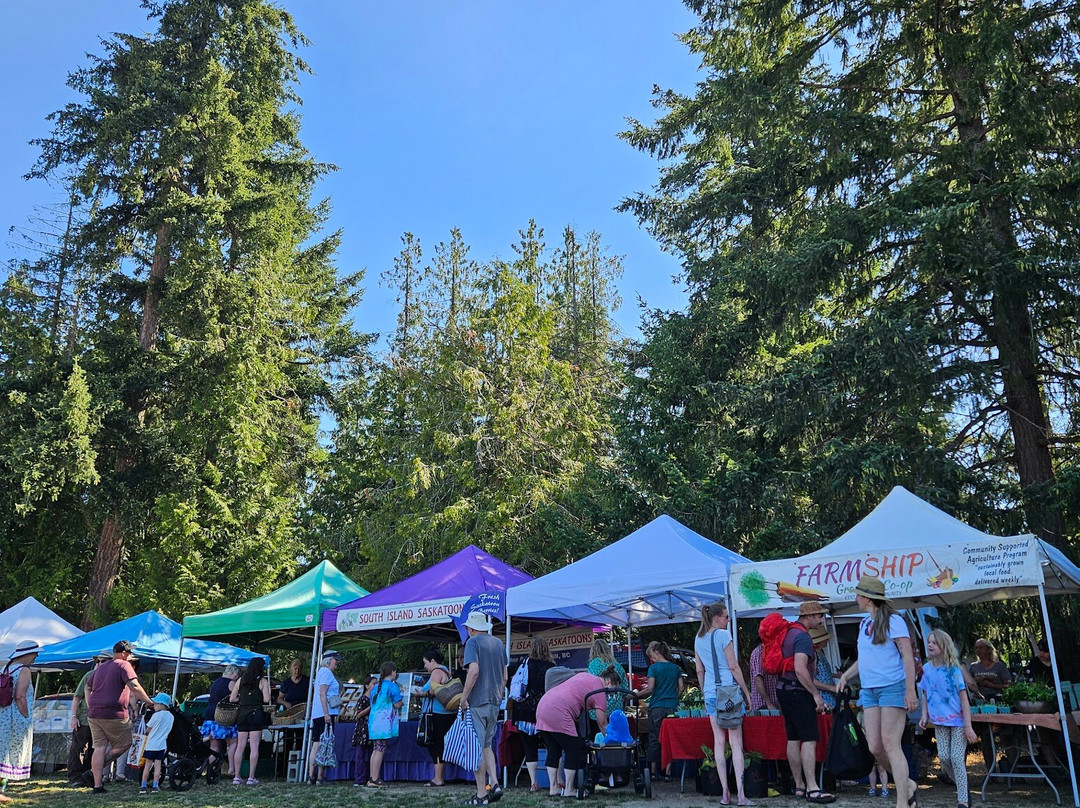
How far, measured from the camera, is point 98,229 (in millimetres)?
23625

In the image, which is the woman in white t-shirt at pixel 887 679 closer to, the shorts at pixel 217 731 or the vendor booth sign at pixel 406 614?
the vendor booth sign at pixel 406 614

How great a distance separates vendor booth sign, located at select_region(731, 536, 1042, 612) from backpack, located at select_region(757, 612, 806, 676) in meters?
0.39

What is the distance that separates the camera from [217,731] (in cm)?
1212

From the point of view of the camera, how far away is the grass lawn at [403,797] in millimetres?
7832

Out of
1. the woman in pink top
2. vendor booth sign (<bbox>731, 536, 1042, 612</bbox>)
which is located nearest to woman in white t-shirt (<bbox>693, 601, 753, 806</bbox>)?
the woman in pink top

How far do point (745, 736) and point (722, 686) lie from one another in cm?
114

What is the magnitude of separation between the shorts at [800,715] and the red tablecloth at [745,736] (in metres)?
0.49

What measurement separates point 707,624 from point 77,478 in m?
16.9

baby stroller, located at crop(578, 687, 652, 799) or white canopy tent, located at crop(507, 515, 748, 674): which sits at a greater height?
white canopy tent, located at crop(507, 515, 748, 674)

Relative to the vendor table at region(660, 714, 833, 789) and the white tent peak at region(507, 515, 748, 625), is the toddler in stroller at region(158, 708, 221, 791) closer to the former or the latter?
the white tent peak at region(507, 515, 748, 625)

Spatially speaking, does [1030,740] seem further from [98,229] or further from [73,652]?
[98,229]

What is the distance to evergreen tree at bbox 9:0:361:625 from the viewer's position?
21.8m

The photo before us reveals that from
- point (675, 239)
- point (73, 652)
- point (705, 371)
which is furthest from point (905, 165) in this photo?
point (73, 652)

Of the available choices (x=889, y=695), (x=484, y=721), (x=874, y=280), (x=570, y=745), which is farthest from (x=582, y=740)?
(x=874, y=280)
